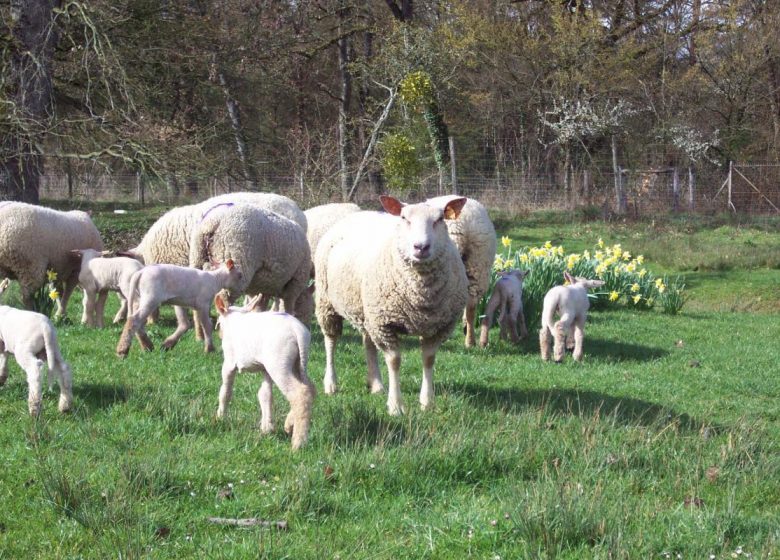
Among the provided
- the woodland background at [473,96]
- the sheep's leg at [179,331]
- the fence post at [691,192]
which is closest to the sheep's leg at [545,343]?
the sheep's leg at [179,331]

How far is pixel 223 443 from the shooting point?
5.32m

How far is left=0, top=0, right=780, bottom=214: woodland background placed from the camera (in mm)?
21328

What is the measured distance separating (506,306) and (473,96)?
69.0ft

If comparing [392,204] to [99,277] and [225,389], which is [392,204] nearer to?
[225,389]

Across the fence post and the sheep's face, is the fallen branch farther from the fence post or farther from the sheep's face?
the fence post

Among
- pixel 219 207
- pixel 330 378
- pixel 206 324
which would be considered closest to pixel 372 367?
pixel 330 378

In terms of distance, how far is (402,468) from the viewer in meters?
4.86

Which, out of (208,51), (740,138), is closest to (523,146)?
(740,138)

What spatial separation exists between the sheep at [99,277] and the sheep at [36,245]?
1.67 ft

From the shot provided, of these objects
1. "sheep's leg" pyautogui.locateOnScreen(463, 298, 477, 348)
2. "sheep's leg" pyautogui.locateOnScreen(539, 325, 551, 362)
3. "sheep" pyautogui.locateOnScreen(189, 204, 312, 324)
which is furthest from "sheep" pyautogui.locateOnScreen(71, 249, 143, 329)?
"sheep's leg" pyautogui.locateOnScreen(539, 325, 551, 362)

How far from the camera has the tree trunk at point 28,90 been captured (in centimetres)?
1542

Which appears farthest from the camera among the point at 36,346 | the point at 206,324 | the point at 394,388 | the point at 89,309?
the point at 89,309

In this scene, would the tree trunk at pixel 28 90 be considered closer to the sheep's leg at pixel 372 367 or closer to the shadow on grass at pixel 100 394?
the shadow on grass at pixel 100 394

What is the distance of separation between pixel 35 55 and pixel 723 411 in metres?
13.5
